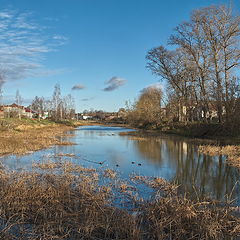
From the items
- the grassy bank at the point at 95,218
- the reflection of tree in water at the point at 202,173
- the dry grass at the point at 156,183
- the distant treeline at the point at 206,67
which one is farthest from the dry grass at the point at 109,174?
the distant treeline at the point at 206,67

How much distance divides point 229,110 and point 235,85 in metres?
2.21

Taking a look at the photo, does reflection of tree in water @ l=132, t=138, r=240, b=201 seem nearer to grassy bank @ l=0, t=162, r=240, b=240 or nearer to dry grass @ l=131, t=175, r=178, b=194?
dry grass @ l=131, t=175, r=178, b=194

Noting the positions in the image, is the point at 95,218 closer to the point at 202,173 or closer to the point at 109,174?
the point at 109,174

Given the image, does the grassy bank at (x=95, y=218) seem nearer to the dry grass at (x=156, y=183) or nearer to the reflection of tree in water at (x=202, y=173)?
the dry grass at (x=156, y=183)

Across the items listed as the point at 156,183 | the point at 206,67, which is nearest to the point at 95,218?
the point at 156,183

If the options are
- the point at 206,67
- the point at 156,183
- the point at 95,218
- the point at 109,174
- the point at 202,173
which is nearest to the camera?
the point at 95,218

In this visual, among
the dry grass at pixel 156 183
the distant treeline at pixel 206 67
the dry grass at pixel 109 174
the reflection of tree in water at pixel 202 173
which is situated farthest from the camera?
the distant treeline at pixel 206 67

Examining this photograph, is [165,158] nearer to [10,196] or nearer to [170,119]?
[10,196]

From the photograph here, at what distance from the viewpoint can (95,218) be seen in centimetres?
500

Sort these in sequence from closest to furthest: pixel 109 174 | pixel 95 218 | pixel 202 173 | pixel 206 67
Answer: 1. pixel 95 218
2. pixel 109 174
3. pixel 202 173
4. pixel 206 67

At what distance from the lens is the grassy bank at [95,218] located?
449 cm

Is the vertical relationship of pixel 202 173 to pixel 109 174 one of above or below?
below

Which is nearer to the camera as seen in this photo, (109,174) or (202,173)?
(109,174)

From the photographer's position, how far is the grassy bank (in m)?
4.49
